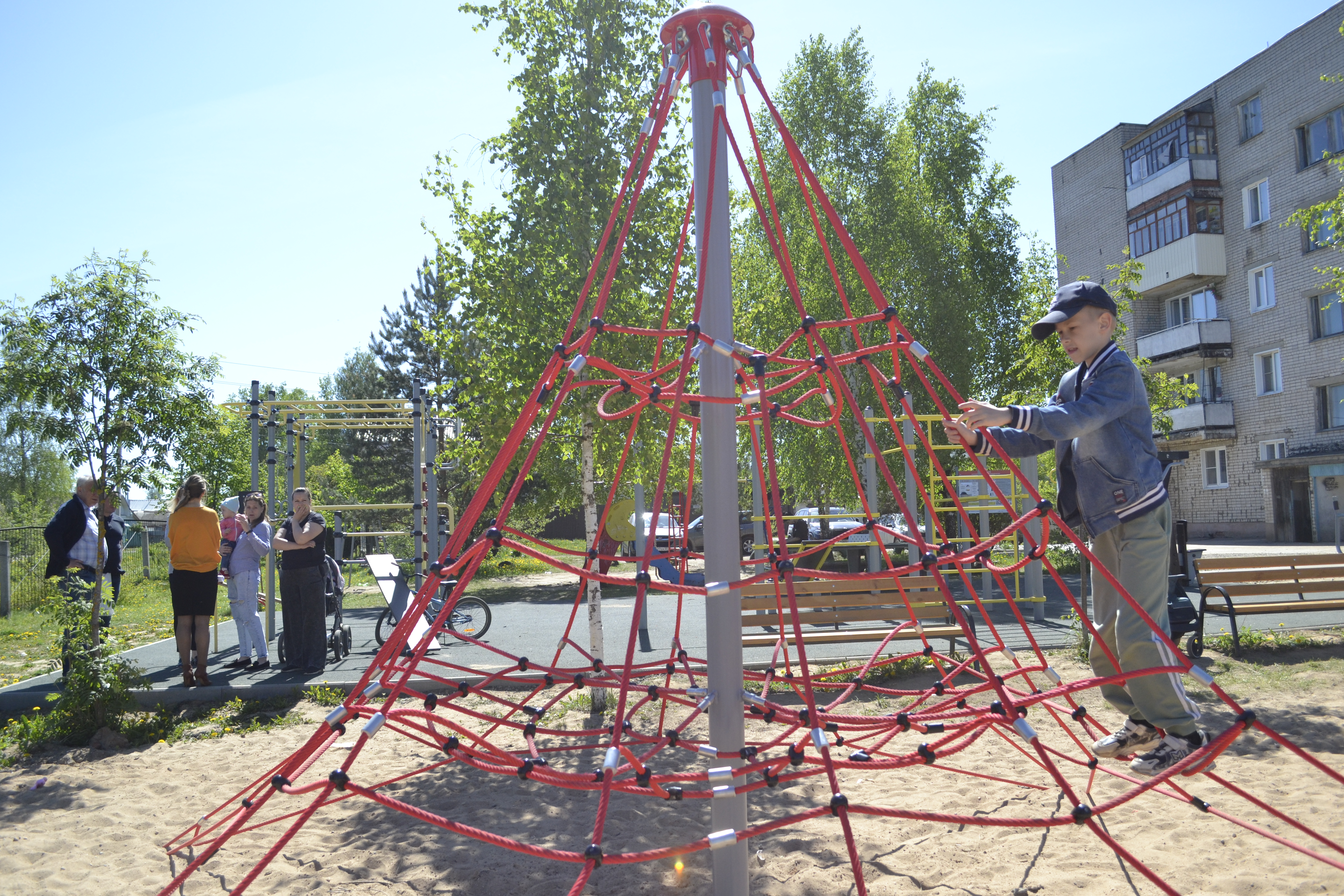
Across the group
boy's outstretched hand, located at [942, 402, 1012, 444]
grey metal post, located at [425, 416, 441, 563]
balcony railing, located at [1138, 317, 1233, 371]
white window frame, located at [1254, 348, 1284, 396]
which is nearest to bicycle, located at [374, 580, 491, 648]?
grey metal post, located at [425, 416, 441, 563]

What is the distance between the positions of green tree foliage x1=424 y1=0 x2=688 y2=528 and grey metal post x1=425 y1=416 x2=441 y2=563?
6.65 ft

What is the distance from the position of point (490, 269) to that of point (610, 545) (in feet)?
37.4

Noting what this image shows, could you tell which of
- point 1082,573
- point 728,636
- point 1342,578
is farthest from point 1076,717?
point 1342,578

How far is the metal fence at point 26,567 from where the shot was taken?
1309 centimetres

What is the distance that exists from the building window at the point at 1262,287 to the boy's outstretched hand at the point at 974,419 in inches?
995

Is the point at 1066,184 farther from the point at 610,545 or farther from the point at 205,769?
the point at 205,769

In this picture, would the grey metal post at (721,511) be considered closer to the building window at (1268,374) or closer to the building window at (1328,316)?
the building window at (1328,316)

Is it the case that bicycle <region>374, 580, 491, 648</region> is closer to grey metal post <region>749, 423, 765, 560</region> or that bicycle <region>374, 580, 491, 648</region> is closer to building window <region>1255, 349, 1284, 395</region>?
grey metal post <region>749, 423, 765, 560</region>

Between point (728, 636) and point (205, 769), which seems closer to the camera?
point (728, 636)

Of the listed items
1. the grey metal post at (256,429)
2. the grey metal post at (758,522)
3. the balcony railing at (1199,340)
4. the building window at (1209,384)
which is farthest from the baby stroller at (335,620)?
the building window at (1209,384)

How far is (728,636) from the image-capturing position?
8.96 ft

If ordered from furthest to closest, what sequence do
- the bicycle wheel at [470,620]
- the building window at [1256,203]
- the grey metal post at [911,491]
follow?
1. the building window at [1256,203]
2. the bicycle wheel at [470,620]
3. the grey metal post at [911,491]

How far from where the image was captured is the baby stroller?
785cm

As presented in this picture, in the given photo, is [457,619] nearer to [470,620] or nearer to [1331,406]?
[470,620]
